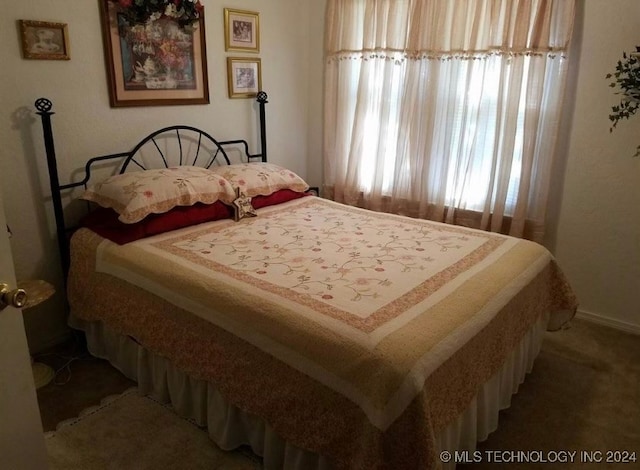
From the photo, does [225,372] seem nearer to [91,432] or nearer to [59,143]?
[91,432]

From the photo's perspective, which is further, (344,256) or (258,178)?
(258,178)

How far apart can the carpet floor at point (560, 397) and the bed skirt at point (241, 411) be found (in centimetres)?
9

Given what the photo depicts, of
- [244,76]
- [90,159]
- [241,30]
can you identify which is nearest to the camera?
[90,159]

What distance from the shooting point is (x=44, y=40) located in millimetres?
2520

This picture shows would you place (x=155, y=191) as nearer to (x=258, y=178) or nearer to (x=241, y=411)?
(x=258, y=178)

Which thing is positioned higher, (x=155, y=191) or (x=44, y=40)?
(x=44, y=40)

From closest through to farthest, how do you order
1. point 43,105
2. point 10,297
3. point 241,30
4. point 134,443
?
point 10,297 < point 134,443 < point 43,105 < point 241,30

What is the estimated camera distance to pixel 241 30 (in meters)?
3.47

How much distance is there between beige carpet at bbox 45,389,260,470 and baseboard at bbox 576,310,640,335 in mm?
2398

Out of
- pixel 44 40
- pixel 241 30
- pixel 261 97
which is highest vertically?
pixel 241 30

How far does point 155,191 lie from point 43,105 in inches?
28.1

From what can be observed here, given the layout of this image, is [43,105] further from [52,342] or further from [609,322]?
[609,322]

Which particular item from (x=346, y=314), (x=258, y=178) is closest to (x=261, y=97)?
(x=258, y=178)

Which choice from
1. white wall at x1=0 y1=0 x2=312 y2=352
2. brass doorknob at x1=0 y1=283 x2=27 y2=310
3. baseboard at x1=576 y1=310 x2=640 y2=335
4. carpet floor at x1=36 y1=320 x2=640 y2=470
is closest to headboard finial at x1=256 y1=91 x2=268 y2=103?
white wall at x1=0 y1=0 x2=312 y2=352
